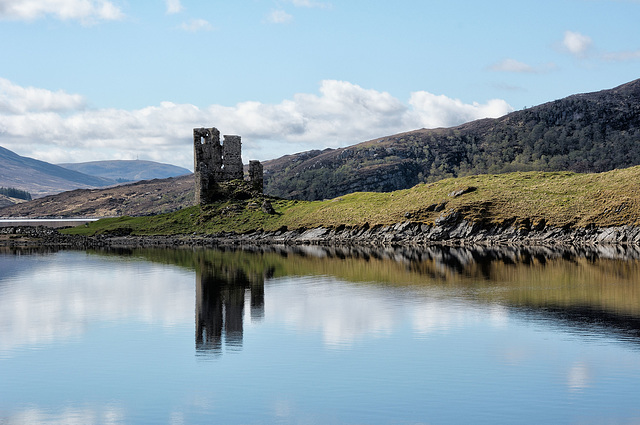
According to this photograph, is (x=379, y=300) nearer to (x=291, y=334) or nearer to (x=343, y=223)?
(x=291, y=334)

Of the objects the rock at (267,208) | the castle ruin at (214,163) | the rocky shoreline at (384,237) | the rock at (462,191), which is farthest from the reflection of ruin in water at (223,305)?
the castle ruin at (214,163)

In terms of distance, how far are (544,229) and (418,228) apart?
16.4 m

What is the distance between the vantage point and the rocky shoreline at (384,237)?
7575 centimetres

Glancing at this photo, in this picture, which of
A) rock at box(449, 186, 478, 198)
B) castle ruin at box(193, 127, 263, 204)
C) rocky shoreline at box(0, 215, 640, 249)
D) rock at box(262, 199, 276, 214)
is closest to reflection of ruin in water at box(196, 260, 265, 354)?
rocky shoreline at box(0, 215, 640, 249)

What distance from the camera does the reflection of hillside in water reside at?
98.1 ft

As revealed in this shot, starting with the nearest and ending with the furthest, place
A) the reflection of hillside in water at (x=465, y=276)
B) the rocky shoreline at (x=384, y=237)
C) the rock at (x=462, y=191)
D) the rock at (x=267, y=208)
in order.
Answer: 1. the reflection of hillside in water at (x=465, y=276)
2. the rocky shoreline at (x=384, y=237)
3. the rock at (x=462, y=191)
4. the rock at (x=267, y=208)

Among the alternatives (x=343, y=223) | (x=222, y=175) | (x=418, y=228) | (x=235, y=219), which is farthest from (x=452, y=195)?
(x=222, y=175)

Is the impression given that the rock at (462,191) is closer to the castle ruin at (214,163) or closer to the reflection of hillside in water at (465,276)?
the reflection of hillside in water at (465,276)

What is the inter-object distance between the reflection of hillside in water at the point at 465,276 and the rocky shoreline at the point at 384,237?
836 cm

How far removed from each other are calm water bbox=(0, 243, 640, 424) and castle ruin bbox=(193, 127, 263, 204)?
225ft

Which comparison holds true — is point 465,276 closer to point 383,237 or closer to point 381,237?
point 383,237

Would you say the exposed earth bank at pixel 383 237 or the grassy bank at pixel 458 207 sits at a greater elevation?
the grassy bank at pixel 458 207

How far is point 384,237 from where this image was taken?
90.0m

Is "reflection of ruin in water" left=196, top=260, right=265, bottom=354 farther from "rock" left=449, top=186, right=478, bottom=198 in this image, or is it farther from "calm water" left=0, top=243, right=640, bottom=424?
"rock" left=449, top=186, right=478, bottom=198
